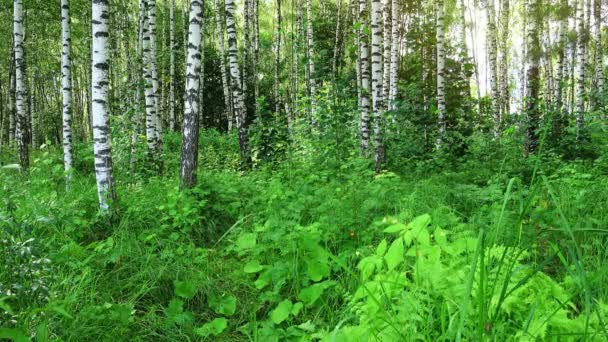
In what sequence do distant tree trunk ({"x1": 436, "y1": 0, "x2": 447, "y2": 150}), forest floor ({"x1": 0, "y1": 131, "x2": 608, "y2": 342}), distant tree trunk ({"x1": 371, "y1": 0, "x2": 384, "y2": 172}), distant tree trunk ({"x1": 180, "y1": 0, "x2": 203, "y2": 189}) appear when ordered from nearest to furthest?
1. forest floor ({"x1": 0, "y1": 131, "x2": 608, "y2": 342})
2. distant tree trunk ({"x1": 180, "y1": 0, "x2": 203, "y2": 189})
3. distant tree trunk ({"x1": 371, "y1": 0, "x2": 384, "y2": 172})
4. distant tree trunk ({"x1": 436, "y1": 0, "x2": 447, "y2": 150})

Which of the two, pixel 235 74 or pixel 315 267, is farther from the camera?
pixel 235 74

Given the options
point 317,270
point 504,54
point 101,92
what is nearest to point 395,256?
point 317,270

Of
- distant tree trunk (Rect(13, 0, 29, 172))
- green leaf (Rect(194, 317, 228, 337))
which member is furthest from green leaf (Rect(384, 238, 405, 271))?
distant tree trunk (Rect(13, 0, 29, 172))

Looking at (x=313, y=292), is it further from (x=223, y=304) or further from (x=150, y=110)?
(x=150, y=110)

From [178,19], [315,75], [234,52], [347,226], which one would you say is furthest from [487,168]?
[178,19]

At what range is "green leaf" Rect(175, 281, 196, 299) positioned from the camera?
330 centimetres

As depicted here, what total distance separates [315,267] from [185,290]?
1095 millimetres

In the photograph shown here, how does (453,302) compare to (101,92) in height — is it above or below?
below

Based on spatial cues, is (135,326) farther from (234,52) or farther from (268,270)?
(234,52)

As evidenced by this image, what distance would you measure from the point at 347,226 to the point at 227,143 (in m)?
11.7

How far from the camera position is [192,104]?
5.79 m

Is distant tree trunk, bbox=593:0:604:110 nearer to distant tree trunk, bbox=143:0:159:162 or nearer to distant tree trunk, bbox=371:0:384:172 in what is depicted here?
distant tree trunk, bbox=371:0:384:172

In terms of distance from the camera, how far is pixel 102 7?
17.3 ft

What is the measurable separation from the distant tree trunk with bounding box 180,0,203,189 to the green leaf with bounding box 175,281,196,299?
100 inches
